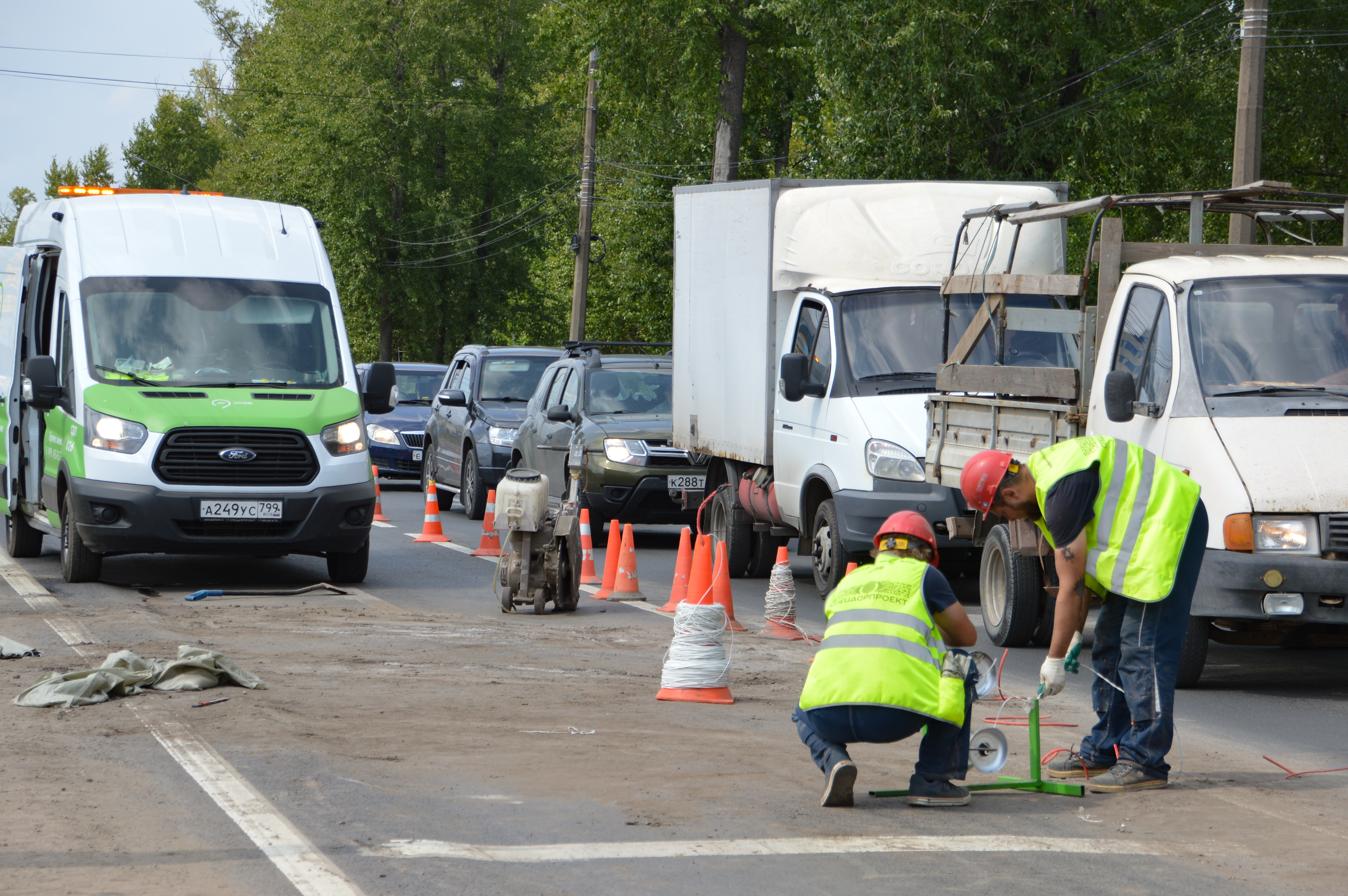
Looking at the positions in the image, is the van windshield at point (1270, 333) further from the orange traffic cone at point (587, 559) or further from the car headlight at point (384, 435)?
the car headlight at point (384, 435)

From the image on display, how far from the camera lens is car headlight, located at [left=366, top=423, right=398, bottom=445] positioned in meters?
25.4

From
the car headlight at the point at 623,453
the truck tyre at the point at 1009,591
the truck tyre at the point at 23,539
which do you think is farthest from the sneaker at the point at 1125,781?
the truck tyre at the point at 23,539

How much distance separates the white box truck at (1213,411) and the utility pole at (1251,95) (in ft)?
20.3

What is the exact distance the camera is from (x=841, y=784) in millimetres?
5855

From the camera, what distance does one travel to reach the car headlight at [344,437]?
42.0ft

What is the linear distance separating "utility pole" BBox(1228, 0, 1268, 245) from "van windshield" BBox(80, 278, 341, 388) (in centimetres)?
960

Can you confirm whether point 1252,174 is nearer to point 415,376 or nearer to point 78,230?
point 78,230

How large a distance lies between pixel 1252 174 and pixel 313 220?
375 inches

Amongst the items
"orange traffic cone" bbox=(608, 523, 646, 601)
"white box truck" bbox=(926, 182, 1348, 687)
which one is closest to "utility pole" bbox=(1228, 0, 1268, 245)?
"white box truck" bbox=(926, 182, 1348, 687)

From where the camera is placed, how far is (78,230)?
13.3 metres

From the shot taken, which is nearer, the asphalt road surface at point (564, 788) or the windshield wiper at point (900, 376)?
the asphalt road surface at point (564, 788)

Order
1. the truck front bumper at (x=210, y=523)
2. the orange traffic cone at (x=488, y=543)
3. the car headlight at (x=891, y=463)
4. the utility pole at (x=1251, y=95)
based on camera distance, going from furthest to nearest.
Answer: the utility pole at (x=1251, y=95)
the orange traffic cone at (x=488, y=543)
the truck front bumper at (x=210, y=523)
the car headlight at (x=891, y=463)

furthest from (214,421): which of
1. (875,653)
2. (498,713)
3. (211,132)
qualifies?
(211,132)

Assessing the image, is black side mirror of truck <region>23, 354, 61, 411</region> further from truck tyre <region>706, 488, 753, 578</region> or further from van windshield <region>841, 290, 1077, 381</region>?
van windshield <region>841, 290, 1077, 381</region>
